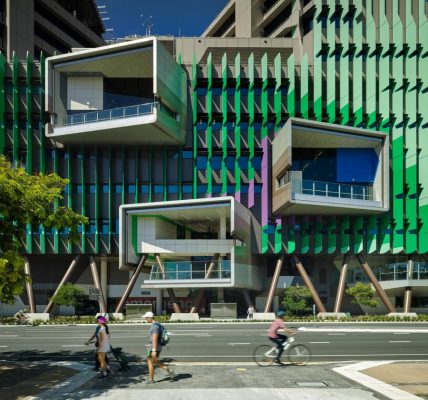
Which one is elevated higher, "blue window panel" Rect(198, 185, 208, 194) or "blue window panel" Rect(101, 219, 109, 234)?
"blue window panel" Rect(198, 185, 208, 194)

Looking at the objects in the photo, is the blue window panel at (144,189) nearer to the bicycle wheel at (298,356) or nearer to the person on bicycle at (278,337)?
the person on bicycle at (278,337)

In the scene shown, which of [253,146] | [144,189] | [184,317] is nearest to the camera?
[184,317]

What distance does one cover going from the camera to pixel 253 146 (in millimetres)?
50844

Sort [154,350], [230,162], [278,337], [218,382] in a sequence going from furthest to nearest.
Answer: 1. [230,162]
2. [278,337]
3. [154,350]
4. [218,382]

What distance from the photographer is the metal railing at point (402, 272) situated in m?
47.1

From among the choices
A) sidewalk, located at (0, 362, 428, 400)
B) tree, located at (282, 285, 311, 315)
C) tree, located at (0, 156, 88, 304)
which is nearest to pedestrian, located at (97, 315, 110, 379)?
sidewalk, located at (0, 362, 428, 400)

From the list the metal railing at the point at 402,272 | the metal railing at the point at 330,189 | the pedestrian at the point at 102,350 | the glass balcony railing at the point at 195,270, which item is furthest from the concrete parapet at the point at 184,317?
the pedestrian at the point at 102,350

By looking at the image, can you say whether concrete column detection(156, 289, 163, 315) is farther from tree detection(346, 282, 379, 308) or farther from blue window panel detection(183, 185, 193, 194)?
tree detection(346, 282, 379, 308)

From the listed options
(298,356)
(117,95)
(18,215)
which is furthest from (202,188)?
(18,215)

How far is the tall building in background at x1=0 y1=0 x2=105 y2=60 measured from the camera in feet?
236

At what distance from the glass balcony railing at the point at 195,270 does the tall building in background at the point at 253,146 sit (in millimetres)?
3431

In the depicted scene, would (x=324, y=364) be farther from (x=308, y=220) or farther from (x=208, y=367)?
(x=308, y=220)

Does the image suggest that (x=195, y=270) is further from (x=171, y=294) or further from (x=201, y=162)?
(x=201, y=162)

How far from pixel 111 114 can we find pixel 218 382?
37400 millimetres
